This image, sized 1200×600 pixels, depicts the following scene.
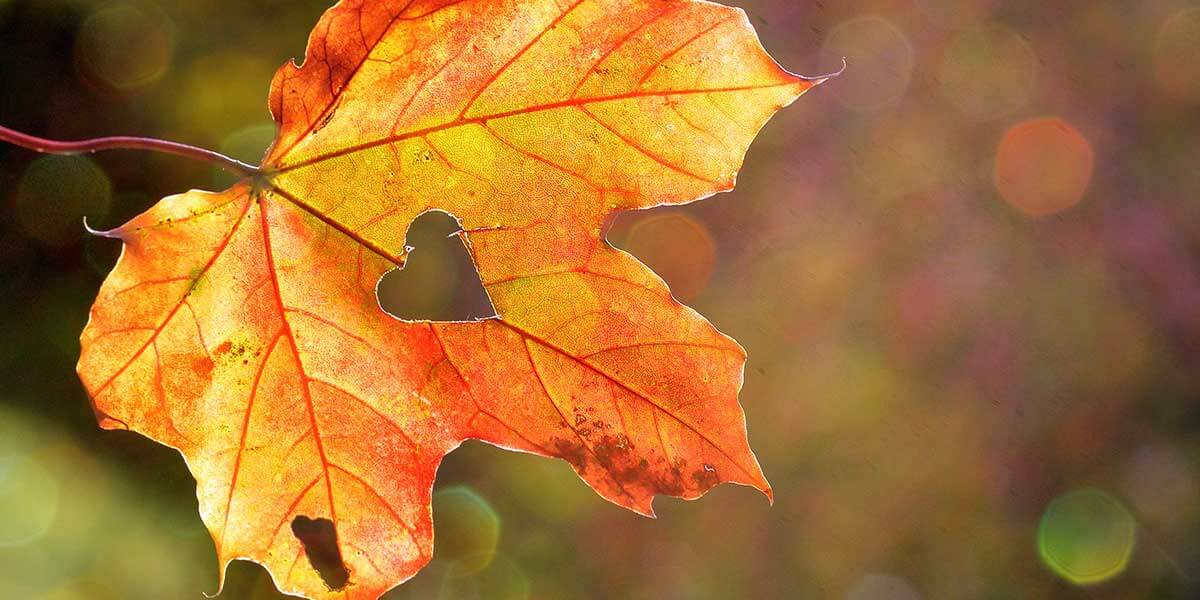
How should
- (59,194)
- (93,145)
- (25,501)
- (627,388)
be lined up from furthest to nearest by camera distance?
(59,194), (25,501), (627,388), (93,145)

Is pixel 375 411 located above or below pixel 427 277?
above

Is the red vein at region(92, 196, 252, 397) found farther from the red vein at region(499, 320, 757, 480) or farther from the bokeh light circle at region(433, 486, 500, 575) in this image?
the bokeh light circle at region(433, 486, 500, 575)

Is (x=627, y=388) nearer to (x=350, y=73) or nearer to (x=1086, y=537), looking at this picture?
(x=350, y=73)

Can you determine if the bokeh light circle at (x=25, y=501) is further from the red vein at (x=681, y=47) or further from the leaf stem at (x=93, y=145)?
the red vein at (x=681, y=47)

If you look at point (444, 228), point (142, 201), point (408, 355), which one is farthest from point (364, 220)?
point (444, 228)

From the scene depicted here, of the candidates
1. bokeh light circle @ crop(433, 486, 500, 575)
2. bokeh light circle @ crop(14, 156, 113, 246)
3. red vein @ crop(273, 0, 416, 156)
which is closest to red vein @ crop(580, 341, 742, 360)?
red vein @ crop(273, 0, 416, 156)

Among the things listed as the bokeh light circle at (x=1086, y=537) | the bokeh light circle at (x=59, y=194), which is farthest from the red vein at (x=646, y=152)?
the bokeh light circle at (x=1086, y=537)

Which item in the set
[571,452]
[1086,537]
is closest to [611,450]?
[571,452]
